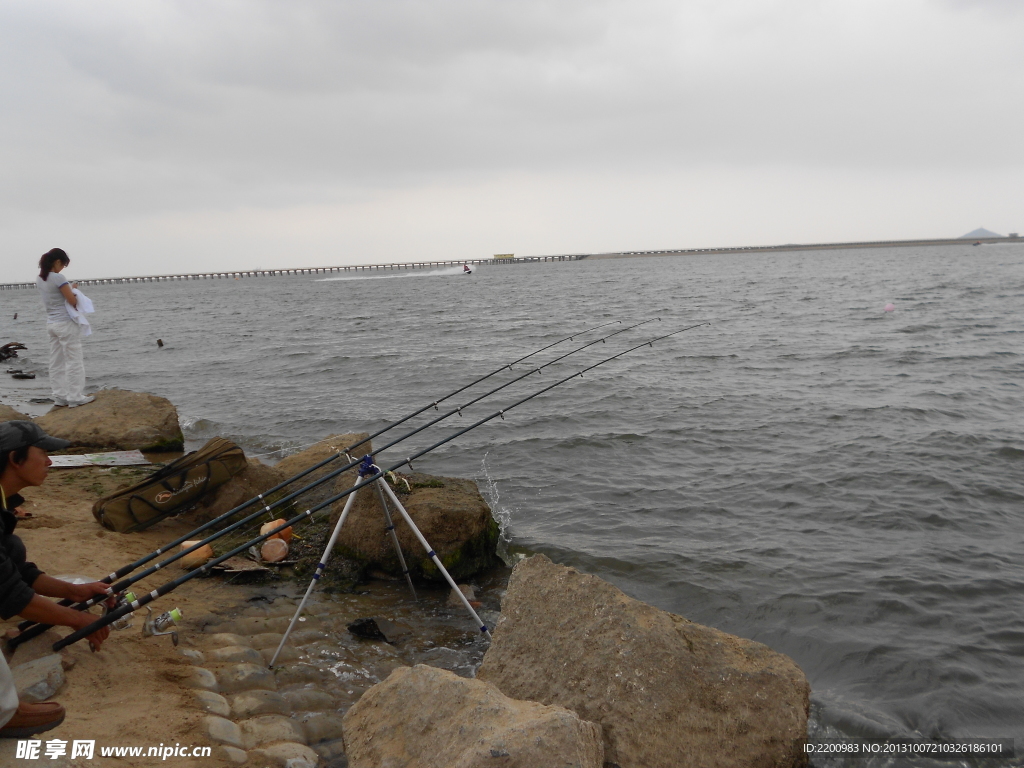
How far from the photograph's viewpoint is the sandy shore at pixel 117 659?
3188mm

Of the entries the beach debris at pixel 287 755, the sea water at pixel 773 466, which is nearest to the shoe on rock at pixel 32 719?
the beach debris at pixel 287 755

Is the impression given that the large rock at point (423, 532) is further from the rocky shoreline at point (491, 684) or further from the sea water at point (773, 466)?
the sea water at point (773, 466)

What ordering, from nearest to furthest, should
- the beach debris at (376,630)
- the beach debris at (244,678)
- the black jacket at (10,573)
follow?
the black jacket at (10,573) → the beach debris at (244,678) → the beach debris at (376,630)

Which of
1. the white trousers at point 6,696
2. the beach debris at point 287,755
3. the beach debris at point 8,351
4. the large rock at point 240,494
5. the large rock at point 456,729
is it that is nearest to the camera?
the large rock at point 456,729

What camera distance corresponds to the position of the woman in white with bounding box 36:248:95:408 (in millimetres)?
9352

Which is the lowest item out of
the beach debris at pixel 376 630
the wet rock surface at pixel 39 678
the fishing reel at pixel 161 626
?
the beach debris at pixel 376 630

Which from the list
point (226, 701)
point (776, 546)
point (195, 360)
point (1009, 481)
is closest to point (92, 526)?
point (226, 701)

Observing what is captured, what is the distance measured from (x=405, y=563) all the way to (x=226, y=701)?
2135 millimetres

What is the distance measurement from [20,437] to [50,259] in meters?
7.39

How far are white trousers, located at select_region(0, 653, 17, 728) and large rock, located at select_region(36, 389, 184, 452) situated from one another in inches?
283

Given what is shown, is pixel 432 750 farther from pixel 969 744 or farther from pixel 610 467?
pixel 610 467

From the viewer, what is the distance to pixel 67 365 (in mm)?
10500

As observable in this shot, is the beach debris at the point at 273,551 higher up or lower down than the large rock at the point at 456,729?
lower down

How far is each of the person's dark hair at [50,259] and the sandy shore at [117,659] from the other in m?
4.21
